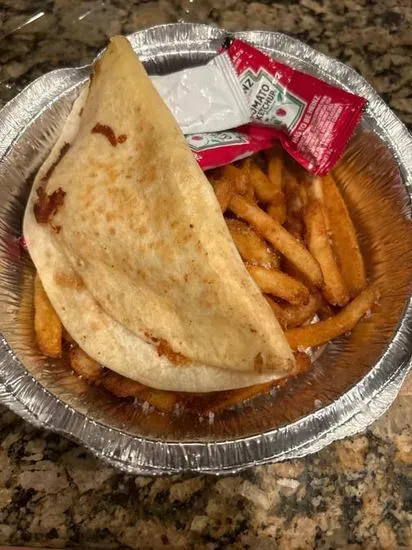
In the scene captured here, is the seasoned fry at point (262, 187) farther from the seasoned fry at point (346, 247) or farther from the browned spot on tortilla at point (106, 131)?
the browned spot on tortilla at point (106, 131)

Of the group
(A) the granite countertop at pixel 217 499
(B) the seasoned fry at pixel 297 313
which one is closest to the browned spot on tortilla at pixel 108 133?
(B) the seasoned fry at pixel 297 313

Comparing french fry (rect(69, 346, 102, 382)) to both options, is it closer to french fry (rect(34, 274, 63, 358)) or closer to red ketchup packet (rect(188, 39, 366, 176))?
french fry (rect(34, 274, 63, 358))

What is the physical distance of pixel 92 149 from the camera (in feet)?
4.00

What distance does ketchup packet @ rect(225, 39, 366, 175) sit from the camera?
4.63 ft

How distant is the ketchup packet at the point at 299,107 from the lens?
1.41 meters

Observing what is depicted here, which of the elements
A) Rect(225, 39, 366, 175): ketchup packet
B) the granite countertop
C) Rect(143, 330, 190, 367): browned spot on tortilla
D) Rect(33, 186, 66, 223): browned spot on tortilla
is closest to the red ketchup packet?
Rect(225, 39, 366, 175): ketchup packet

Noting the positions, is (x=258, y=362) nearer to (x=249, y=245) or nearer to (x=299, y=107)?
(x=249, y=245)

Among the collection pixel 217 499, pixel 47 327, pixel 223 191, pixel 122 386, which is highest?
pixel 223 191

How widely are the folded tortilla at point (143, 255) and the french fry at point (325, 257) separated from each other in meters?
0.28

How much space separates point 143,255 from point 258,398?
1.46 feet

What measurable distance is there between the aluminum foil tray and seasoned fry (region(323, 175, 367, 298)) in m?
0.07

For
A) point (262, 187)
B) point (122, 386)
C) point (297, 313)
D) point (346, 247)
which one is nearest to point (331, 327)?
point (297, 313)

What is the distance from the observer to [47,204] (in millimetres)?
1249

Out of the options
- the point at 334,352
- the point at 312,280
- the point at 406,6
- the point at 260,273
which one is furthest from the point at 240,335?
the point at 406,6
